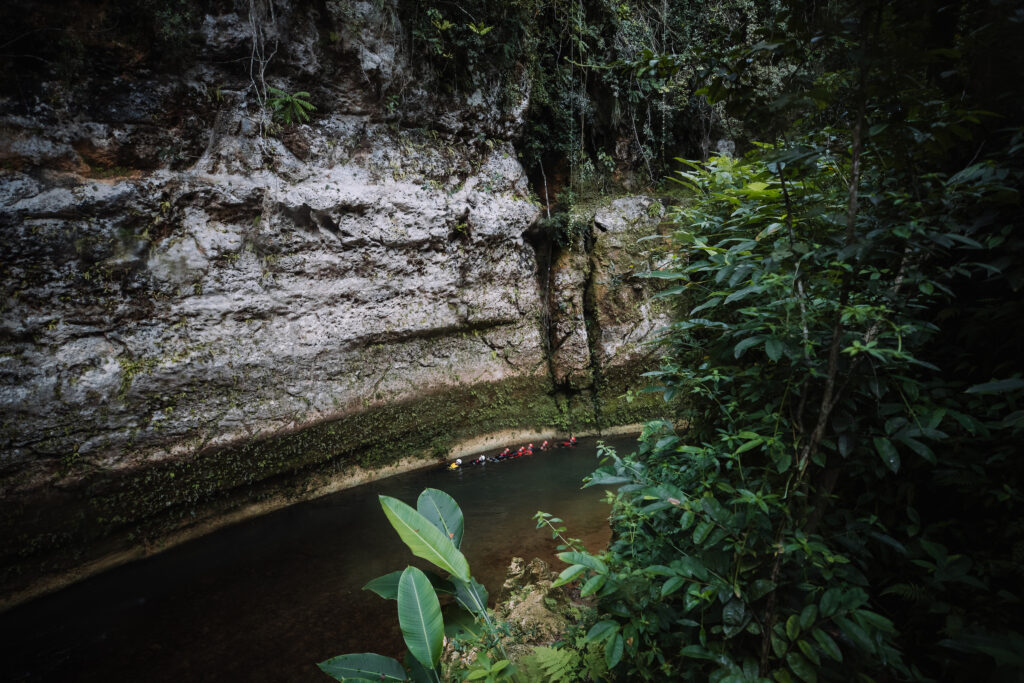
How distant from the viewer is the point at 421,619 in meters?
1.51

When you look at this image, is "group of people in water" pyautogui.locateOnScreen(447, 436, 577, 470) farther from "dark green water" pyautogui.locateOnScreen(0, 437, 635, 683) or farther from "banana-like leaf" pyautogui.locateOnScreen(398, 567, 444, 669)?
"banana-like leaf" pyautogui.locateOnScreen(398, 567, 444, 669)

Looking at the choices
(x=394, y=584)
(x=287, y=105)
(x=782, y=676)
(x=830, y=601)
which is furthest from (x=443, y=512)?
(x=287, y=105)

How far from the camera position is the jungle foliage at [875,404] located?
1073mm

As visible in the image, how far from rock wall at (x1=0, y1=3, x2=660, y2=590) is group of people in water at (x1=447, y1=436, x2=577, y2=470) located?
324 mm

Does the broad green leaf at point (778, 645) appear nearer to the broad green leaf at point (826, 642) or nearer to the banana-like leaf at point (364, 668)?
the broad green leaf at point (826, 642)

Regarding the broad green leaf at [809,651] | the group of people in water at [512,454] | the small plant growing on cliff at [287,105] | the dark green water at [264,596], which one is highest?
the small plant growing on cliff at [287,105]

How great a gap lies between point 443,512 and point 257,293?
12.0 ft

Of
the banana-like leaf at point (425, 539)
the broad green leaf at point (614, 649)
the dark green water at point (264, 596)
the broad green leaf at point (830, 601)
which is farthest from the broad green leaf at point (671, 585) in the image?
the dark green water at point (264, 596)

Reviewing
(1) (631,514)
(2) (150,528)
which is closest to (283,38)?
(2) (150,528)

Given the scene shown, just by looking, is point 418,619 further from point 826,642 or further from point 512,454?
point 512,454

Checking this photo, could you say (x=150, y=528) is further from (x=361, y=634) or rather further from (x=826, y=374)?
(x=826, y=374)

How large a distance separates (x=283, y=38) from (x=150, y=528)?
205 inches

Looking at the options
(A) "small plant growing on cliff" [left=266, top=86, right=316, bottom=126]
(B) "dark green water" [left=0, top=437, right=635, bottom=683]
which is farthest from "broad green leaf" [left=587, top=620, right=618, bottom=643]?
(A) "small plant growing on cliff" [left=266, top=86, right=316, bottom=126]

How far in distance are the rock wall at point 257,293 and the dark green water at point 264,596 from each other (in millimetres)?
463
